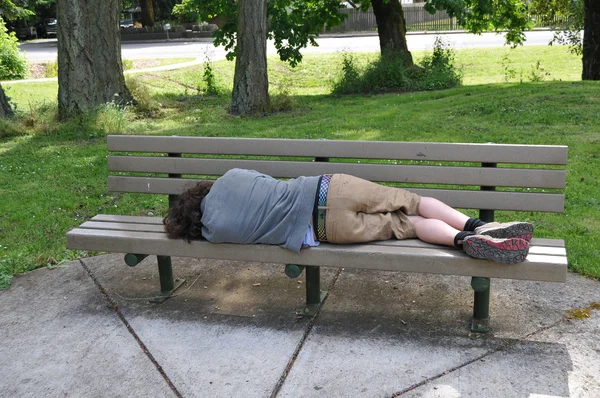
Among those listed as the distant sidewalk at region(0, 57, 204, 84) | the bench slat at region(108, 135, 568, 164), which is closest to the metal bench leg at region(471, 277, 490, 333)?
the bench slat at region(108, 135, 568, 164)

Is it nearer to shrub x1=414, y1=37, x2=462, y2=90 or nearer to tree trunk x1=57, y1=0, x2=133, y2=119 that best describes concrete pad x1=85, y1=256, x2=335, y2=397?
tree trunk x1=57, y1=0, x2=133, y2=119

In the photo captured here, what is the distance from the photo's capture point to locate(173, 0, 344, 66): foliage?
47.4 ft

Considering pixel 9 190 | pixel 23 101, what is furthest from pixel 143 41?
pixel 9 190

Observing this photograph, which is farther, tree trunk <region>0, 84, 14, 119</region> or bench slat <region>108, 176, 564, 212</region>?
tree trunk <region>0, 84, 14, 119</region>

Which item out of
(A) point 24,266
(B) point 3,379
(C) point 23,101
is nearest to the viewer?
(B) point 3,379

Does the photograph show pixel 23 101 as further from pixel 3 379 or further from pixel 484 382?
pixel 484 382

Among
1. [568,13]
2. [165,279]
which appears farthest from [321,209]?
[568,13]

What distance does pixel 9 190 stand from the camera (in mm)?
6789

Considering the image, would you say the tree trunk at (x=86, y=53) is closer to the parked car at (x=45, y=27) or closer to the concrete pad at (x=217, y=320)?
the concrete pad at (x=217, y=320)

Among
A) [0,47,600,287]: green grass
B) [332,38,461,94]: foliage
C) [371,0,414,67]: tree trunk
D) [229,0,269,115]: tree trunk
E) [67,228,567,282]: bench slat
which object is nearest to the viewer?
[67,228,567,282]: bench slat

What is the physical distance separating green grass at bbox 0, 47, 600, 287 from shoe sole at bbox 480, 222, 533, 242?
123 centimetres

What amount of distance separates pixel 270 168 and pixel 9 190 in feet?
12.0

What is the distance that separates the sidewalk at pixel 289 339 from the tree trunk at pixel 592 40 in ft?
34.5

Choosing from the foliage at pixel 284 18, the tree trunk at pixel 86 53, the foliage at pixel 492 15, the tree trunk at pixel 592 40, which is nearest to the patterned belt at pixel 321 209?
the tree trunk at pixel 86 53
